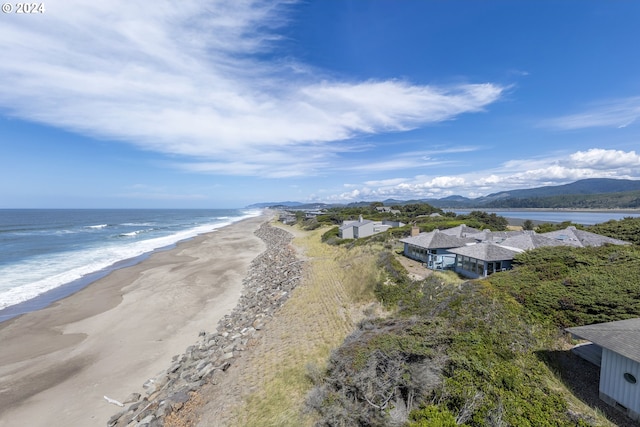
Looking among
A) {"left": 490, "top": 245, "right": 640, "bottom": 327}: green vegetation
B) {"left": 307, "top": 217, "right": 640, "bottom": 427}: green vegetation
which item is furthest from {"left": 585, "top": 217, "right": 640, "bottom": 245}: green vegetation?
{"left": 307, "top": 217, "right": 640, "bottom": 427}: green vegetation

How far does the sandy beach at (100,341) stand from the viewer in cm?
1045

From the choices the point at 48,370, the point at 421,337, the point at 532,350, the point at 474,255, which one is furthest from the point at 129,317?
the point at 474,255

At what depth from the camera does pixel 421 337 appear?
9.55m

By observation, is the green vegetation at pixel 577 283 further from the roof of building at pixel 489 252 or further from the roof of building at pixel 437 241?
the roof of building at pixel 437 241

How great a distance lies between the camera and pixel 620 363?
7277mm

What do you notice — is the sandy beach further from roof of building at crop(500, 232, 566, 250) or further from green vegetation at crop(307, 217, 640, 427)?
roof of building at crop(500, 232, 566, 250)

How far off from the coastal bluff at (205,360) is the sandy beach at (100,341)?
0.61 m

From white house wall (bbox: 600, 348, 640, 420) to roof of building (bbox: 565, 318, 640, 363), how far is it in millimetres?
285

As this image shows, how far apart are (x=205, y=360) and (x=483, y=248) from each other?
54.8 ft

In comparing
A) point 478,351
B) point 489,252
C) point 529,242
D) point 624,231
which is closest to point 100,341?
point 478,351

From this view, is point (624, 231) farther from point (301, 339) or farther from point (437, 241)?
point (301, 339)

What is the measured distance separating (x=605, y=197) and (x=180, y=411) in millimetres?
191715

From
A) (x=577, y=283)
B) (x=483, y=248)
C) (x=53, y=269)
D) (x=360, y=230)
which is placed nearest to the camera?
(x=577, y=283)

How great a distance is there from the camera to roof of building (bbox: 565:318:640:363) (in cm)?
695
